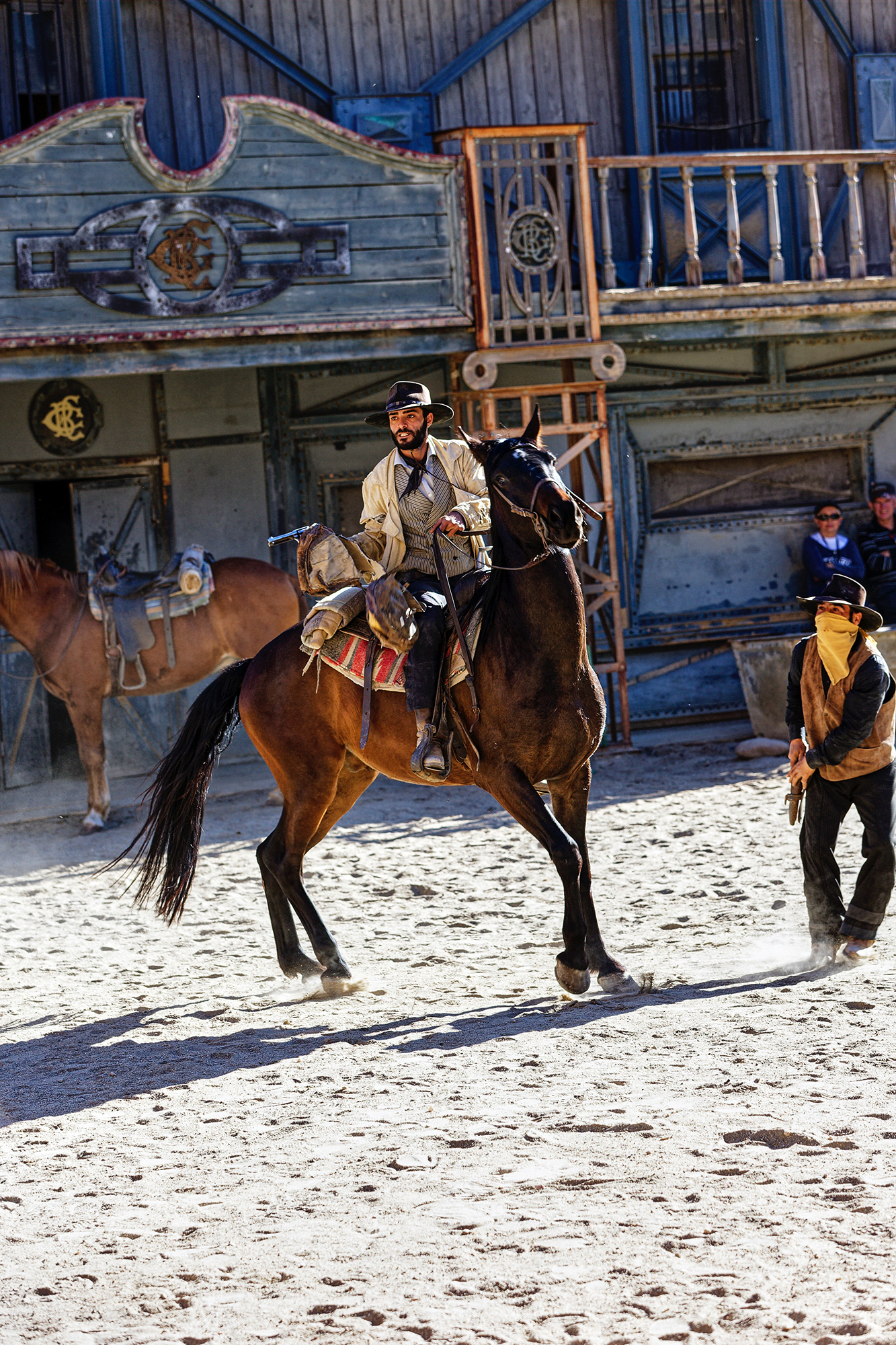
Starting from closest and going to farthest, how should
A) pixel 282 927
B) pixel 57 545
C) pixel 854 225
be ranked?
pixel 282 927 < pixel 854 225 < pixel 57 545

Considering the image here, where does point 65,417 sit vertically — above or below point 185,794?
above

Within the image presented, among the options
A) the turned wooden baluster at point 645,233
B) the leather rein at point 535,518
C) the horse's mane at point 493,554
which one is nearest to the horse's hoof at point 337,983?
the horse's mane at point 493,554

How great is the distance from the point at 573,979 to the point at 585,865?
53 centimetres

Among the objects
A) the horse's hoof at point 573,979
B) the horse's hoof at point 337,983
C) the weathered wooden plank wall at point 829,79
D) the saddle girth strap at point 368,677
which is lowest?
the horse's hoof at point 337,983

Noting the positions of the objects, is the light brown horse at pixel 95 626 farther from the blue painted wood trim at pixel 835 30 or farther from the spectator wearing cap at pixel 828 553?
the blue painted wood trim at pixel 835 30

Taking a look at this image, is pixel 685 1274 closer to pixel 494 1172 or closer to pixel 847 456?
pixel 494 1172

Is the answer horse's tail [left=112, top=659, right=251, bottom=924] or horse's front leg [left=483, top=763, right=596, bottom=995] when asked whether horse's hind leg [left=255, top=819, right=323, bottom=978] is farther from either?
horse's front leg [left=483, top=763, right=596, bottom=995]

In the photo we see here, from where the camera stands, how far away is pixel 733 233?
12.0m

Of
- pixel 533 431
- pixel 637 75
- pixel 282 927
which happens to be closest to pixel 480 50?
pixel 637 75

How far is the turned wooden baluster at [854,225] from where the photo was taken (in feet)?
39.3

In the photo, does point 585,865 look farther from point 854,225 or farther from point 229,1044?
point 854,225

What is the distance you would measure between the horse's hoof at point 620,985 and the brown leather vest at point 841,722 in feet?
4.10

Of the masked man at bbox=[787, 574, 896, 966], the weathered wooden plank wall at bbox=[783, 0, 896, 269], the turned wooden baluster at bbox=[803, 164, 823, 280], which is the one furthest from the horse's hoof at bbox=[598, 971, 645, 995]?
the weathered wooden plank wall at bbox=[783, 0, 896, 269]

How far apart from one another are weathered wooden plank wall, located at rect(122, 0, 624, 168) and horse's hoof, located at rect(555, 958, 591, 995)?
9321 mm
